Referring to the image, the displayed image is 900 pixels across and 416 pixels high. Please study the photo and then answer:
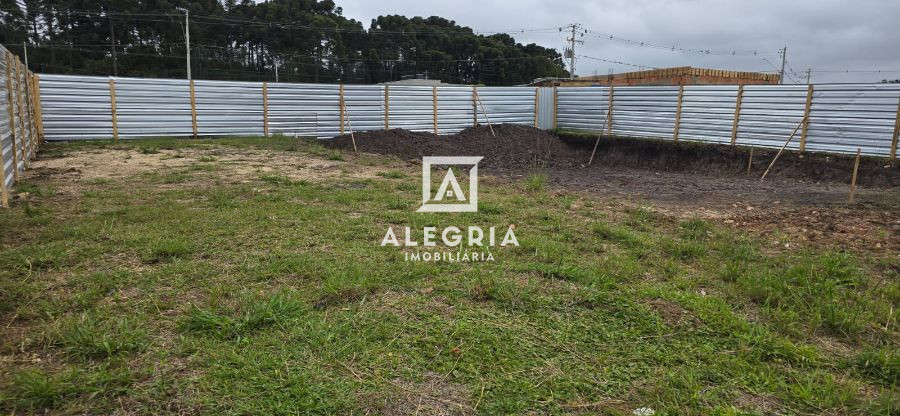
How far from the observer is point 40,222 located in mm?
4383

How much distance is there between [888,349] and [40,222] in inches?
234

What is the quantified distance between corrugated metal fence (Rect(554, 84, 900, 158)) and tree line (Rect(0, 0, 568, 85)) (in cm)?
1627

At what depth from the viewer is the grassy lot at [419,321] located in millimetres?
2100

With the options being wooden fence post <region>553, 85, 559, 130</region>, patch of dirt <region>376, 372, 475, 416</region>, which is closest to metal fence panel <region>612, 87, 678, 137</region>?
wooden fence post <region>553, 85, 559, 130</region>

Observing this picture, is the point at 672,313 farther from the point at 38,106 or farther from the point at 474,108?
the point at 474,108

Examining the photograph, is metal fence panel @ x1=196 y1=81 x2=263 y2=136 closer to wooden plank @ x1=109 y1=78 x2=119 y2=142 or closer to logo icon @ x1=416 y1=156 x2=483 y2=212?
wooden plank @ x1=109 y1=78 x2=119 y2=142

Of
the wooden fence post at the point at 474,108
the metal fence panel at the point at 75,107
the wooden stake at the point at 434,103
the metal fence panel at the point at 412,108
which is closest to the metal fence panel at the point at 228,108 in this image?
the metal fence panel at the point at 75,107

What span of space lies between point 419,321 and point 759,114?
11205 mm

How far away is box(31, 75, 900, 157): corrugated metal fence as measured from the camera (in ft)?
32.8

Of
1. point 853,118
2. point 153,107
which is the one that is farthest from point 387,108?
point 853,118

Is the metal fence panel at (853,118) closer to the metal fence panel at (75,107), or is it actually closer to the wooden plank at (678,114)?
the wooden plank at (678,114)

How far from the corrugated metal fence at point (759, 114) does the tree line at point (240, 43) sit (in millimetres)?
16270

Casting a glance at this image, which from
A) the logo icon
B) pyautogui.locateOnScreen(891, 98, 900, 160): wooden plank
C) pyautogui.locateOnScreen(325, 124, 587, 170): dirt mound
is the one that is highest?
pyautogui.locateOnScreen(891, 98, 900, 160): wooden plank

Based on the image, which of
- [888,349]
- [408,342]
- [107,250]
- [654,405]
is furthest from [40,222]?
[888,349]
